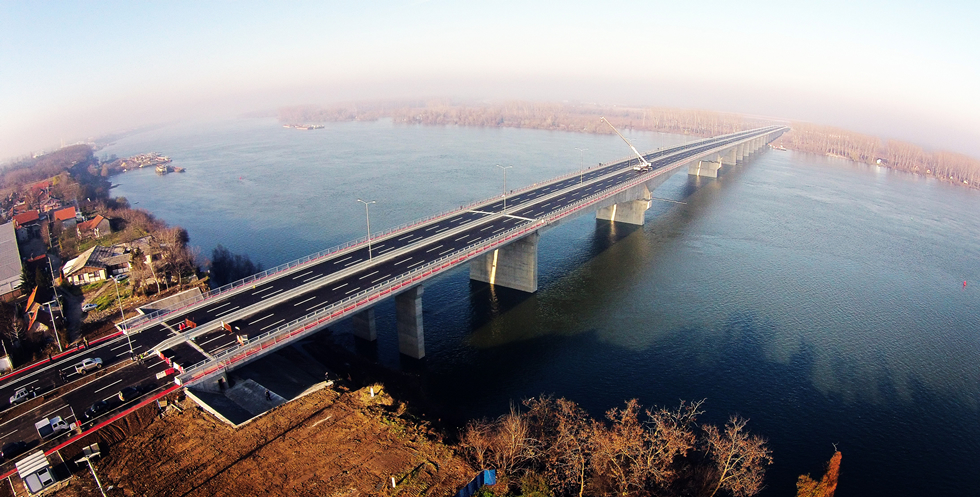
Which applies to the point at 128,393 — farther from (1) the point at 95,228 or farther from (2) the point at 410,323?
(1) the point at 95,228

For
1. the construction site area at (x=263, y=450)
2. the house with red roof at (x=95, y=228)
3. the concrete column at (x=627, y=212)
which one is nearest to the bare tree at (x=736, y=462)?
the construction site area at (x=263, y=450)

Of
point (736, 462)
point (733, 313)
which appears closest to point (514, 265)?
point (733, 313)

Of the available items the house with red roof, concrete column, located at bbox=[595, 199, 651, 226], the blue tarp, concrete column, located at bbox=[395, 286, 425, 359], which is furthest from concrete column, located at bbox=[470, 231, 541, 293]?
the house with red roof

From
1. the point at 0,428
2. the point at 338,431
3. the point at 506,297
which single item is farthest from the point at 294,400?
the point at 506,297

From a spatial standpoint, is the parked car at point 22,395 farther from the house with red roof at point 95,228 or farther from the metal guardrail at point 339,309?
the house with red roof at point 95,228

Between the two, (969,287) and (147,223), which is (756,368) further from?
(147,223)
